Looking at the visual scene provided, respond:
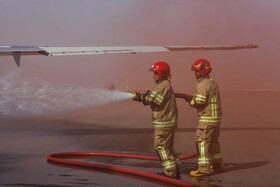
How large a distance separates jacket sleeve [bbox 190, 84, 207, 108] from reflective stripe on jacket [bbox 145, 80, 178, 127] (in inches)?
17.7

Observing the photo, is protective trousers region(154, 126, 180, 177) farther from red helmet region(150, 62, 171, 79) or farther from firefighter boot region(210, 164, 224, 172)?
red helmet region(150, 62, 171, 79)

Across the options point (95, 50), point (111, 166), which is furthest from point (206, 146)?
point (95, 50)

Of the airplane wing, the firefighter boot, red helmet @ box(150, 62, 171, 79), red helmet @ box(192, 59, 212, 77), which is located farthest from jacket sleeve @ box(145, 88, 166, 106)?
the airplane wing

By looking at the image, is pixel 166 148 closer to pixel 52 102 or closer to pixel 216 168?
pixel 216 168

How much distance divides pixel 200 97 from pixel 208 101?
25cm

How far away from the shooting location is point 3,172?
7.00 m

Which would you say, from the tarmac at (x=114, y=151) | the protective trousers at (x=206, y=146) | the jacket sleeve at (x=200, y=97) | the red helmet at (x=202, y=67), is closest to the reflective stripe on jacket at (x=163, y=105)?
the jacket sleeve at (x=200, y=97)

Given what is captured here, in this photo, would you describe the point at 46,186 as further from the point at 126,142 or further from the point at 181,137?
the point at 181,137

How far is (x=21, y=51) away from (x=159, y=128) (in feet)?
13.3

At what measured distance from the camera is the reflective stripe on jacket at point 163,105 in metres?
6.79

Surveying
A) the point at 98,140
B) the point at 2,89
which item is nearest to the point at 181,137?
the point at 98,140

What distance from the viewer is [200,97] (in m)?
7.03

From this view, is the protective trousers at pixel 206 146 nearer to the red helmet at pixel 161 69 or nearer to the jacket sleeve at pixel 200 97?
the jacket sleeve at pixel 200 97

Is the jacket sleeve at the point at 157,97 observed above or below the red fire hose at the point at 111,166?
above
